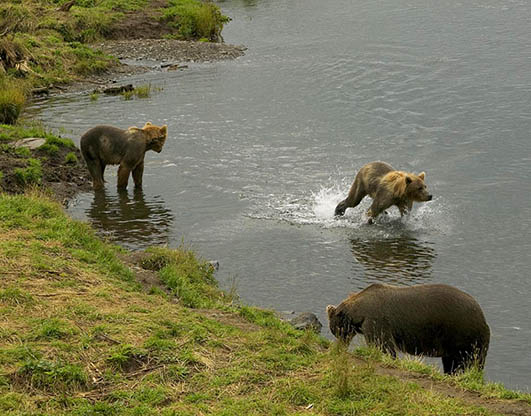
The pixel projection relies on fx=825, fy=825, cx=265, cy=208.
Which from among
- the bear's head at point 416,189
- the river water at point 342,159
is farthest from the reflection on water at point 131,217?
the bear's head at point 416,189

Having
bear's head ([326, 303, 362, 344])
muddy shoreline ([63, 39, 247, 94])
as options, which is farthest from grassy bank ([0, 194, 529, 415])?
muddy shoreline ([63, 39, 247, 94])

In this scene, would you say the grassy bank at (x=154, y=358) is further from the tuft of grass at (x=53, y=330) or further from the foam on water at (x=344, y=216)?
the foam on water at (x=344, y=216)

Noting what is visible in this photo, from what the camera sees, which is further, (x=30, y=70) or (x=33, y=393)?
(x=30, y=70)

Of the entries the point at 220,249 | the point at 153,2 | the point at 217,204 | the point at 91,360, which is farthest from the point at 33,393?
the point at 153,2

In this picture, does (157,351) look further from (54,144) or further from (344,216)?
(54,144)

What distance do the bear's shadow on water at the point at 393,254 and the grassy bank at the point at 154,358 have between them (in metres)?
4.20

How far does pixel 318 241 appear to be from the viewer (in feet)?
53.2

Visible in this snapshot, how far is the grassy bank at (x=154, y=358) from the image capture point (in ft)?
24.6

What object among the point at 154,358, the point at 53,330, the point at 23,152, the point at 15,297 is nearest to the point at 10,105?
the point at 23,152

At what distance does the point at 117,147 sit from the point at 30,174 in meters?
1.93

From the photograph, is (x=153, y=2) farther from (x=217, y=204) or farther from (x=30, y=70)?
(x=217, y=204)

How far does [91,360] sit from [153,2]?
3526cm

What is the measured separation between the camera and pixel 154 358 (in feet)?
27.4

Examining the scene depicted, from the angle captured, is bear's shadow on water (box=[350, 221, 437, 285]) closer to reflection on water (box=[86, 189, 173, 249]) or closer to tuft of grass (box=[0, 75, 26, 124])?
reflection on water (box=[86, 189, 173, 249])
